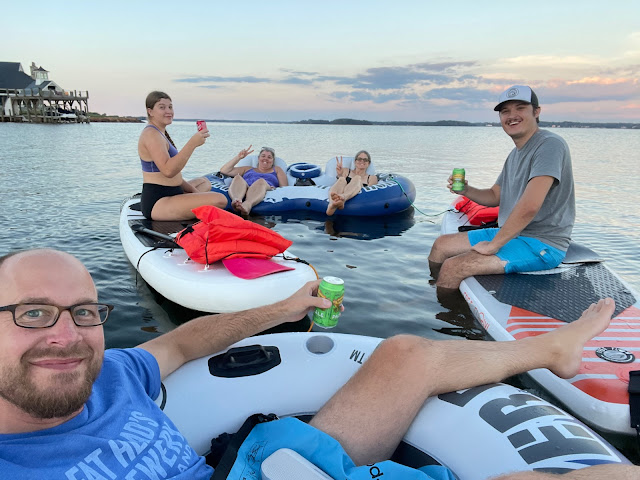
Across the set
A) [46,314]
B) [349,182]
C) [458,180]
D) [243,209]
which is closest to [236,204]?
[243,209]

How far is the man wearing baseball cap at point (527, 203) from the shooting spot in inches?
146

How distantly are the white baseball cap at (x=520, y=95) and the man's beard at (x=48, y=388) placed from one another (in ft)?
12.4

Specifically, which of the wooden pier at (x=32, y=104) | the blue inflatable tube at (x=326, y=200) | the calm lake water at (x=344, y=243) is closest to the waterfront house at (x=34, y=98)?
the wooden pier at (x=32, y=104)

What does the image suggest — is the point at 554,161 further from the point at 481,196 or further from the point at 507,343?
Result: the point at 507,343

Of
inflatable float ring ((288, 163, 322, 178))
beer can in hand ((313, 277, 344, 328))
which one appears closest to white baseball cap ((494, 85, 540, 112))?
beer can in hand ((313, 277, 344, 328))

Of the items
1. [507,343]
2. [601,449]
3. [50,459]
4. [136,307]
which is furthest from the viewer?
[136,307]

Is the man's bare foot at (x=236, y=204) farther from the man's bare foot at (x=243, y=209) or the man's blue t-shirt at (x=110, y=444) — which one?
the man's blue t-shirt at (x=110, y=444)

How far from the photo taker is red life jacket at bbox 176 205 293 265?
377 centimetres

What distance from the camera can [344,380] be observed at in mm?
2287

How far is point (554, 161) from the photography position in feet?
12.1

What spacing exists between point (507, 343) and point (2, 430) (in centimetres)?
211

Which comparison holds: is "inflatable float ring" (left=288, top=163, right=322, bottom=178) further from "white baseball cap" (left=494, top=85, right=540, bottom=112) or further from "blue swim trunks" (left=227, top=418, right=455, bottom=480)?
"blue swim trunks" (left=227, top=418, right=455, bottom=480)

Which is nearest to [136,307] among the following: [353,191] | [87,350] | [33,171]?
[87,350]

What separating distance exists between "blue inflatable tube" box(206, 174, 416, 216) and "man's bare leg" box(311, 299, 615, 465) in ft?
18.7
